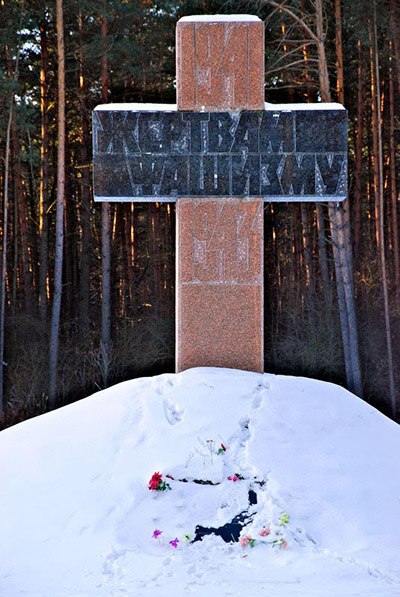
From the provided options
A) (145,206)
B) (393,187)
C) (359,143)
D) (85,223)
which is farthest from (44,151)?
(393,187)

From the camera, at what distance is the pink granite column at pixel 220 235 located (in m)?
5.73

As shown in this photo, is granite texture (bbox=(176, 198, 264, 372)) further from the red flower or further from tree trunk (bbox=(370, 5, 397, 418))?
tree trunk (bbox=(370, 5, 397, 418))

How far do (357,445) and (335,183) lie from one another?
2.62m

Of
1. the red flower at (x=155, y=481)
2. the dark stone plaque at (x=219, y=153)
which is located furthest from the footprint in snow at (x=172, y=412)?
the dark stone plaque at (x=219, y=153)

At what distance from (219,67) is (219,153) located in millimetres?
831

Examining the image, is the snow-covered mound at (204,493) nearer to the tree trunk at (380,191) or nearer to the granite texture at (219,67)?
the granite texture at (219,67)

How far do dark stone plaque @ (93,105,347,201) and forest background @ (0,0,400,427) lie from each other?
560 centimetres

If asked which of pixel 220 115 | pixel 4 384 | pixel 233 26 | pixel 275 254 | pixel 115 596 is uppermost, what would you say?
pixel 233 26

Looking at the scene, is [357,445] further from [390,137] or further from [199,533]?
[390,137]

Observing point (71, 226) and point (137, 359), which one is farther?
point (71, 226)

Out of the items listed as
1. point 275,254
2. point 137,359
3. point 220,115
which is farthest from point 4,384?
point 220,115

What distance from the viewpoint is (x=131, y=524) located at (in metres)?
3.79

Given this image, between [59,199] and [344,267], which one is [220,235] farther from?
[59,199]

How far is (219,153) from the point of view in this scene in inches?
227
